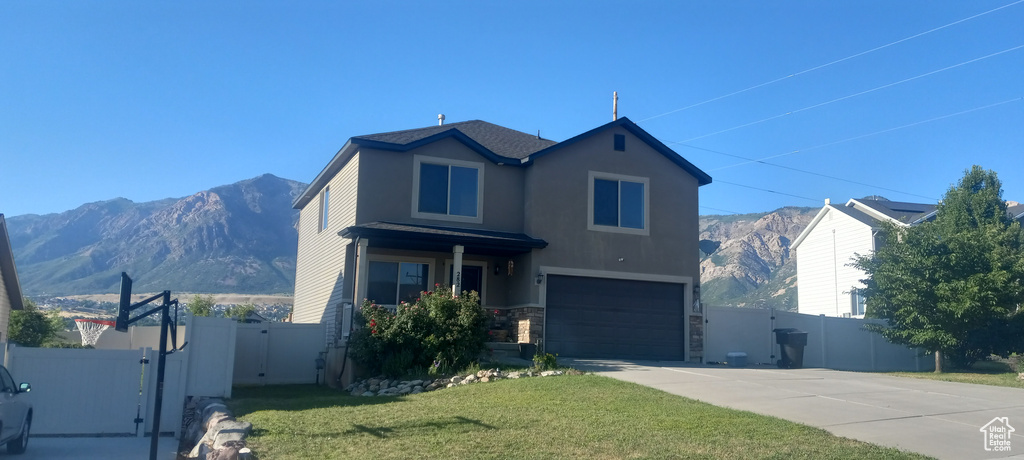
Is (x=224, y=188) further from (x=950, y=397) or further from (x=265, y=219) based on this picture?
(x=950, y=397)

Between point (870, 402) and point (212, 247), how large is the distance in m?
131

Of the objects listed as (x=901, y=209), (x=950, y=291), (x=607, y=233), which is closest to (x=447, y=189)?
(x=607, y=233)

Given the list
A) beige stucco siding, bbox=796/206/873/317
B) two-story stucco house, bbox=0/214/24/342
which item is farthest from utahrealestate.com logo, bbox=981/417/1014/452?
two-story stucco house, bbox=0/214/24/342

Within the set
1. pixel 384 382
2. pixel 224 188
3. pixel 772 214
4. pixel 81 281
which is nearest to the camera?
pixel 384 382

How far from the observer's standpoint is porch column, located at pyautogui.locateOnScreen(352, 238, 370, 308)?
17.8 meters

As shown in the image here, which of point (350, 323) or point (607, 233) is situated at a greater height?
point (607, 233)

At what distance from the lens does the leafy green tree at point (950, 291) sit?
64.0 feet

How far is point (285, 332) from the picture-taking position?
19.5 meters

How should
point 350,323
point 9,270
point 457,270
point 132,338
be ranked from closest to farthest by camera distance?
1. point 350,323
2. point 457,270
3. point 9,270
4. point 132,338

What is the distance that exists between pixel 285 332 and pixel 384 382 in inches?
213

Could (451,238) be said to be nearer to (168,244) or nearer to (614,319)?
(614,319)

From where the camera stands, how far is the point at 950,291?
19.8 metres

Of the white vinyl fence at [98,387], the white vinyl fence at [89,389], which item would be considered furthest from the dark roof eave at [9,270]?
the white vinyl fence at [89,389]

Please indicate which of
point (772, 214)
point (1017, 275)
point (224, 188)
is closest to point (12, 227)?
point (224, 188)
